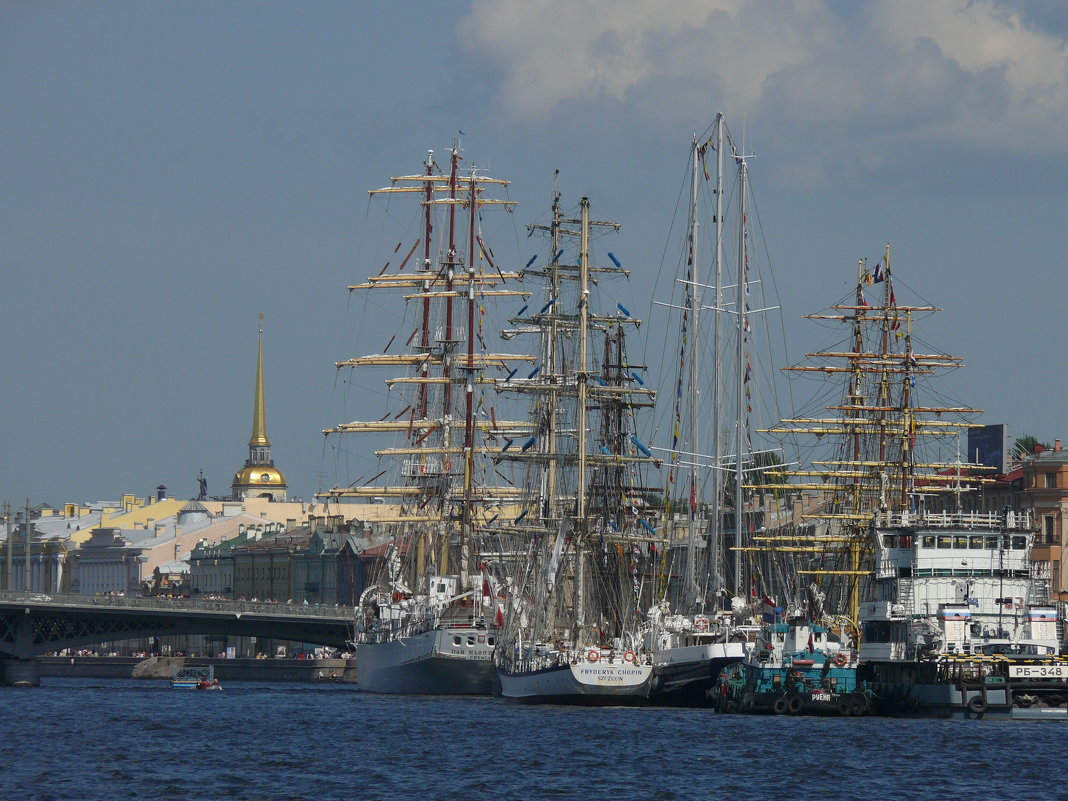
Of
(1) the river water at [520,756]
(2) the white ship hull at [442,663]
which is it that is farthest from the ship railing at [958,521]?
(2) the white ship hull at [442,663]

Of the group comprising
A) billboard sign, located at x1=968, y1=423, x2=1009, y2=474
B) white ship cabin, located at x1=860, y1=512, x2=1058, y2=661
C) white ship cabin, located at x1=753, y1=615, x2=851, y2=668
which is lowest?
white ship cabin, located at x1=753, y1=615, x2=851, y2=668

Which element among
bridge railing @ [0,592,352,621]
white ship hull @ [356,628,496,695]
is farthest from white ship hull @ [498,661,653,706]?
bridge railing @ [0,592,352,621]

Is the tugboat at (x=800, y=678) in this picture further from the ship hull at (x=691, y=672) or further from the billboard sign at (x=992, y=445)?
the billboard sign at (x=992, y=445)

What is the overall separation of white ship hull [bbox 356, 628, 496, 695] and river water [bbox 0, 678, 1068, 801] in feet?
40.2

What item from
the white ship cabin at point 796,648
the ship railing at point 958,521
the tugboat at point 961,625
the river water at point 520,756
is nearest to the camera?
the river water at point 520,756

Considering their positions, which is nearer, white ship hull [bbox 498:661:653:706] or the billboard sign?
white ship hull [bbox 498:661:653:706]

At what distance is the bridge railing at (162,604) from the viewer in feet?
426

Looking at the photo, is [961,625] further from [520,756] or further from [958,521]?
[520,756]

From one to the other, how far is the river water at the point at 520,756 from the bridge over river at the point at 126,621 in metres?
39.0

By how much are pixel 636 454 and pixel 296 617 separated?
41.0 metres

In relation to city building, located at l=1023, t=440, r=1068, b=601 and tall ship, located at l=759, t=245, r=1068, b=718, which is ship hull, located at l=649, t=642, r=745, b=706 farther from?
city building, located at l=1023, t=440, r=1068, b=601

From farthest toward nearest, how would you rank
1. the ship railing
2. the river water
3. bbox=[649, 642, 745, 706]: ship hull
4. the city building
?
the city building → bbox=[649, 642, 745, 706]: ship hull → the ship railing → the river water

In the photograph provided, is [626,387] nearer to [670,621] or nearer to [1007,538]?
[670,621]

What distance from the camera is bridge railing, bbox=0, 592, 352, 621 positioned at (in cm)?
12988
